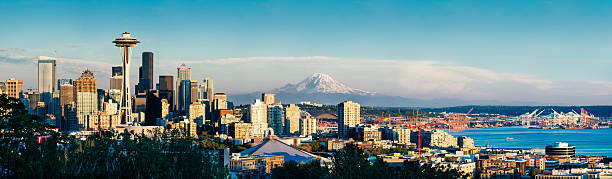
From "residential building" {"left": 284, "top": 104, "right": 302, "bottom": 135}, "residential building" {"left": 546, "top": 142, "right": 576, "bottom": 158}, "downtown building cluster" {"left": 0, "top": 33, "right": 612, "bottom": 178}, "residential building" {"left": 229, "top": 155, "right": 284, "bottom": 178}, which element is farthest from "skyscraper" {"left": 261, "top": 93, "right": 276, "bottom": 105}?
"residential building" {"left": 229, "top": 155, "right": 284, "bottom": 178}

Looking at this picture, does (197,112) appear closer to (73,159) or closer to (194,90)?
(194,90)

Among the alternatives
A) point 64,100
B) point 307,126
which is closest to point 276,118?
point 307,126

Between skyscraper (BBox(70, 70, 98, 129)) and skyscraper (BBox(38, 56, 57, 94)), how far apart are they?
36.3ft

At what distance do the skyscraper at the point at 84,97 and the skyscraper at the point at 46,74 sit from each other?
36.3 feet

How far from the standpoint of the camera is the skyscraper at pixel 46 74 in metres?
142

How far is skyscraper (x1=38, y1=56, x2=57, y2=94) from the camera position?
142000 mm

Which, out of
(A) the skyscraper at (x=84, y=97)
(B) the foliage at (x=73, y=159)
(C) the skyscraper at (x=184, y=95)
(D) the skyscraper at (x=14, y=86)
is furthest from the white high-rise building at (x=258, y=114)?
(B) the foliage at (x=73, y=159)

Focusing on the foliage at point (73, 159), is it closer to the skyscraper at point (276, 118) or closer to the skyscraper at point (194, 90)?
the skyscraper at point (276, 118)

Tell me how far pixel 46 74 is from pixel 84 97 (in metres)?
27.9

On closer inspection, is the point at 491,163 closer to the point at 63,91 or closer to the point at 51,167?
the point at 51,167

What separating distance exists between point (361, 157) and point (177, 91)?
13204 cm

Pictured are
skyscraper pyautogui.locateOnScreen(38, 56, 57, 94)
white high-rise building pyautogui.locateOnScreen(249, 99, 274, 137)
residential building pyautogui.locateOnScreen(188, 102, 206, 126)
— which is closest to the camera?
white high-rise building pyautogui.locateOnScreen(249, 99, 274, 137)

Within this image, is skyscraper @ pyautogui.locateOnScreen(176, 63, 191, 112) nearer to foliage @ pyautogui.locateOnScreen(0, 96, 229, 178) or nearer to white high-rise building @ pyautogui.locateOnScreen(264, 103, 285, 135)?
white high-rise building @ pyautogui.locateOnScreen(264, 103, 285, 135)

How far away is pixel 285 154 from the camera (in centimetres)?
6041
